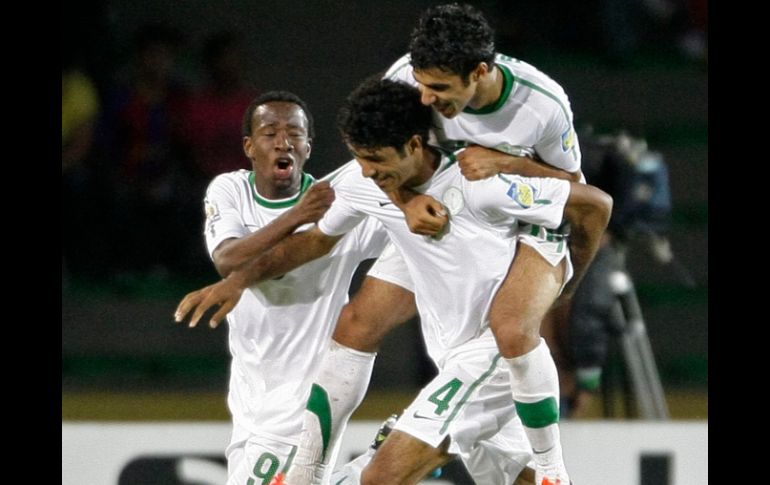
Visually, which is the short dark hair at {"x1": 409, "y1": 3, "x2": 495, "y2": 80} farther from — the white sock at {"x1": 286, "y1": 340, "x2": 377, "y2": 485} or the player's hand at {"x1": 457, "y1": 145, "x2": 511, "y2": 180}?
the white sock at {"x1": 286, "y1": 340, "x2": 377, "y2": 485}

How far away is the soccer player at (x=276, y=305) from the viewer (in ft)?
11.8

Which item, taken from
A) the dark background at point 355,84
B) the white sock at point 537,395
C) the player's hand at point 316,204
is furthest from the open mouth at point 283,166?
the dark background at point 355,84

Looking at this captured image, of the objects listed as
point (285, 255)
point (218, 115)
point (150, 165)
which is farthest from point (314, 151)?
point (285, 255)

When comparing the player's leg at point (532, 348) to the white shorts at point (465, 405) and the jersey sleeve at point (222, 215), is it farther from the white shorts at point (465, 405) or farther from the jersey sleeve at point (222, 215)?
the jersey sleeve at point (222, 215)

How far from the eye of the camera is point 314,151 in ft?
19.2

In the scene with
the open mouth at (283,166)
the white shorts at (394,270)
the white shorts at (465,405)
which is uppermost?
the open mouth at (283,166)

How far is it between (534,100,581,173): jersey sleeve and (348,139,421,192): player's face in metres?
0.34

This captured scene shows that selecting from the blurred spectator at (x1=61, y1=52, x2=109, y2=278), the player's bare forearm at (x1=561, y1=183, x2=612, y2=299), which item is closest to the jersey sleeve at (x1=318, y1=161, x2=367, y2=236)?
the player's bare forearm at (x1=561, y1=183, x2=612, y2=299)

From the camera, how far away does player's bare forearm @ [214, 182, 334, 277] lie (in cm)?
341

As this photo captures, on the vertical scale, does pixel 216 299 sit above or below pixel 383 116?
below

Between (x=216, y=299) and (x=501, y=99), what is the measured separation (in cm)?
82

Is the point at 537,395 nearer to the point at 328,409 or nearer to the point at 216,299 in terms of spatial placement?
the point at 328,409

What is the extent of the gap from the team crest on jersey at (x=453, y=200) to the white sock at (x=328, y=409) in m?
0.44

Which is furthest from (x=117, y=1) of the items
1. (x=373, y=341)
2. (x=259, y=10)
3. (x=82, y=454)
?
(x=373, y=341)
